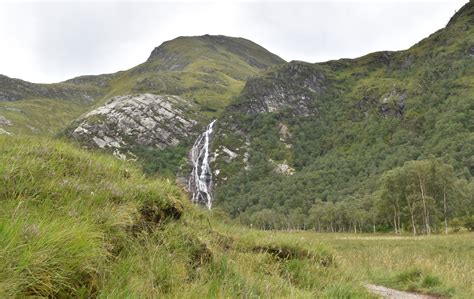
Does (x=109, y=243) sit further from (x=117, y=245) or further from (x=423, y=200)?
(x=423, y=200)

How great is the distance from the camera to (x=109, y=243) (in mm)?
5438

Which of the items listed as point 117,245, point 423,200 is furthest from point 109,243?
point 423,200

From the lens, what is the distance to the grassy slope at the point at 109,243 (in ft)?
13.5

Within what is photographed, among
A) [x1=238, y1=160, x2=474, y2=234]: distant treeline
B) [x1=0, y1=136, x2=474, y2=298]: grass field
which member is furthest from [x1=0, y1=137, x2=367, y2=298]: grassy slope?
[x1=238, y1=160, x2=474, y2=234]: distant treeline

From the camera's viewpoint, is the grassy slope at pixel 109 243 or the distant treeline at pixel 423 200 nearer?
the grassy slope at pixel 109 243

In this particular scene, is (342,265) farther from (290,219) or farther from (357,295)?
(290,219)

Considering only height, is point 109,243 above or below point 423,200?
above

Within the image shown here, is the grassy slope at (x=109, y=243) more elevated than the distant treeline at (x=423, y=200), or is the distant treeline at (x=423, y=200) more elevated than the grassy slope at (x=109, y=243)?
the grassy slope at (x=109, y=243)

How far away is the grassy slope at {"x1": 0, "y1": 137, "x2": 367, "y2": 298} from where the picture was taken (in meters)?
4.12

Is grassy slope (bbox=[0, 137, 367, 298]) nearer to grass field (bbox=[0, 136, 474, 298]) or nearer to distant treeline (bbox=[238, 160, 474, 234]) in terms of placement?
grass field (bbox=[0, 136, 474, 298])

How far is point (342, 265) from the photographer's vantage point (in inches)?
386

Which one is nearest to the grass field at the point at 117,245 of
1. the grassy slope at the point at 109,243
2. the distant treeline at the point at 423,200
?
the grassy slope at the point at 109,243

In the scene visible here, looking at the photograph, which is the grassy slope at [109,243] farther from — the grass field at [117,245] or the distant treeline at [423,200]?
the distant treeline at [423,200]

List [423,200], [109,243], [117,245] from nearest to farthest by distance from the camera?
[109,243] → [117,245] → [423,200]
